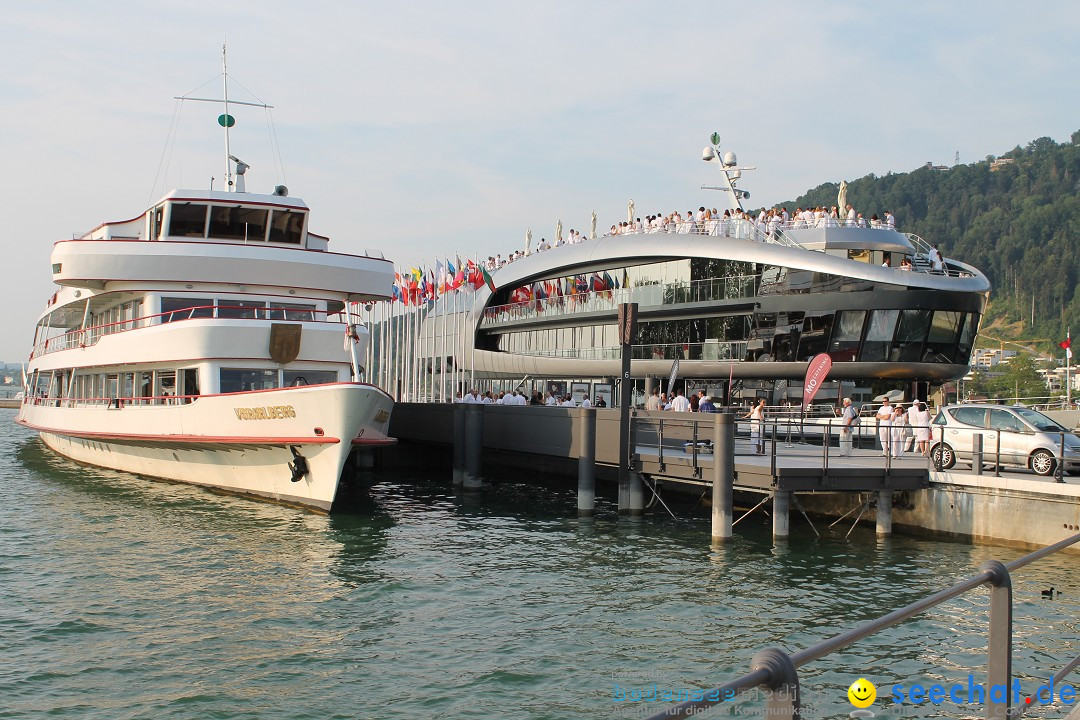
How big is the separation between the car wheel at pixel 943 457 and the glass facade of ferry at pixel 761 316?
18491 mm

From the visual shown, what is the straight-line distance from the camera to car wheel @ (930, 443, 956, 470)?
779 inches

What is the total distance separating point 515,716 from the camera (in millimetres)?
9336

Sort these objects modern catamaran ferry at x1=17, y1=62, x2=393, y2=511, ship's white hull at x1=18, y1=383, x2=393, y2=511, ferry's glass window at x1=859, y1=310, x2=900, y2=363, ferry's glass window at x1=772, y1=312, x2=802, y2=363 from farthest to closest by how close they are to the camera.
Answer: ferry's glass window at x1=772, y1=312, x2=802, y2=363
ferry's glass window at x1=859, y1=310, x2=900, y2=363
modern catamaran ferry at x1=17, y1=62, x2=393, y2=511
ship's white hull at x1=18, y1=383, x2=393, y2=511

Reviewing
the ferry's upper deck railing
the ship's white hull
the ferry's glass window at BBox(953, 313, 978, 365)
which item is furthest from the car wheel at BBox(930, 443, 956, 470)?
the ferry's upper deck railing

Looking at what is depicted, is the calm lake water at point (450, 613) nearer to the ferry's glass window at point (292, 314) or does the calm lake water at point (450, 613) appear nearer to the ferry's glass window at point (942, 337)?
the ferry's glass window at point (292, 314)

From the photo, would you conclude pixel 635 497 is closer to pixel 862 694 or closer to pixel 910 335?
pixel 862 694

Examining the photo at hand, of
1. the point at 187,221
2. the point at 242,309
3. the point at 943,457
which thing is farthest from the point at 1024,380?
the point at 242,309

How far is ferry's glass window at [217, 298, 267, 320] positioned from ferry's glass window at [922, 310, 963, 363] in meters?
25.7

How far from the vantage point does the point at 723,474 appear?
17828 millimetres

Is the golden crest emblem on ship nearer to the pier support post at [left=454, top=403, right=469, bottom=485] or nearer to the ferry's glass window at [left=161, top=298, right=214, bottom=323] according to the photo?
the ferry's glass window at [left=161, top=298, right=214, bottom=323]

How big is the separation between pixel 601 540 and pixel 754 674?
1604cm

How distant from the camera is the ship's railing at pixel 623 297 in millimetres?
42656

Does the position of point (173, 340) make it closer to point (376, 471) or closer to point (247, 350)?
point (247, 350)

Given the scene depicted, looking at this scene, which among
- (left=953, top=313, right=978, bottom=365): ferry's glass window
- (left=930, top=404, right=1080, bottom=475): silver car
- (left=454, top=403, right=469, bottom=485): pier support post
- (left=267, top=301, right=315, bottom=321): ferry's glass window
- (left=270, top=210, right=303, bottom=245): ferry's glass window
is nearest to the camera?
(left=930, top=404, right=1080, bottom=475): silver car
